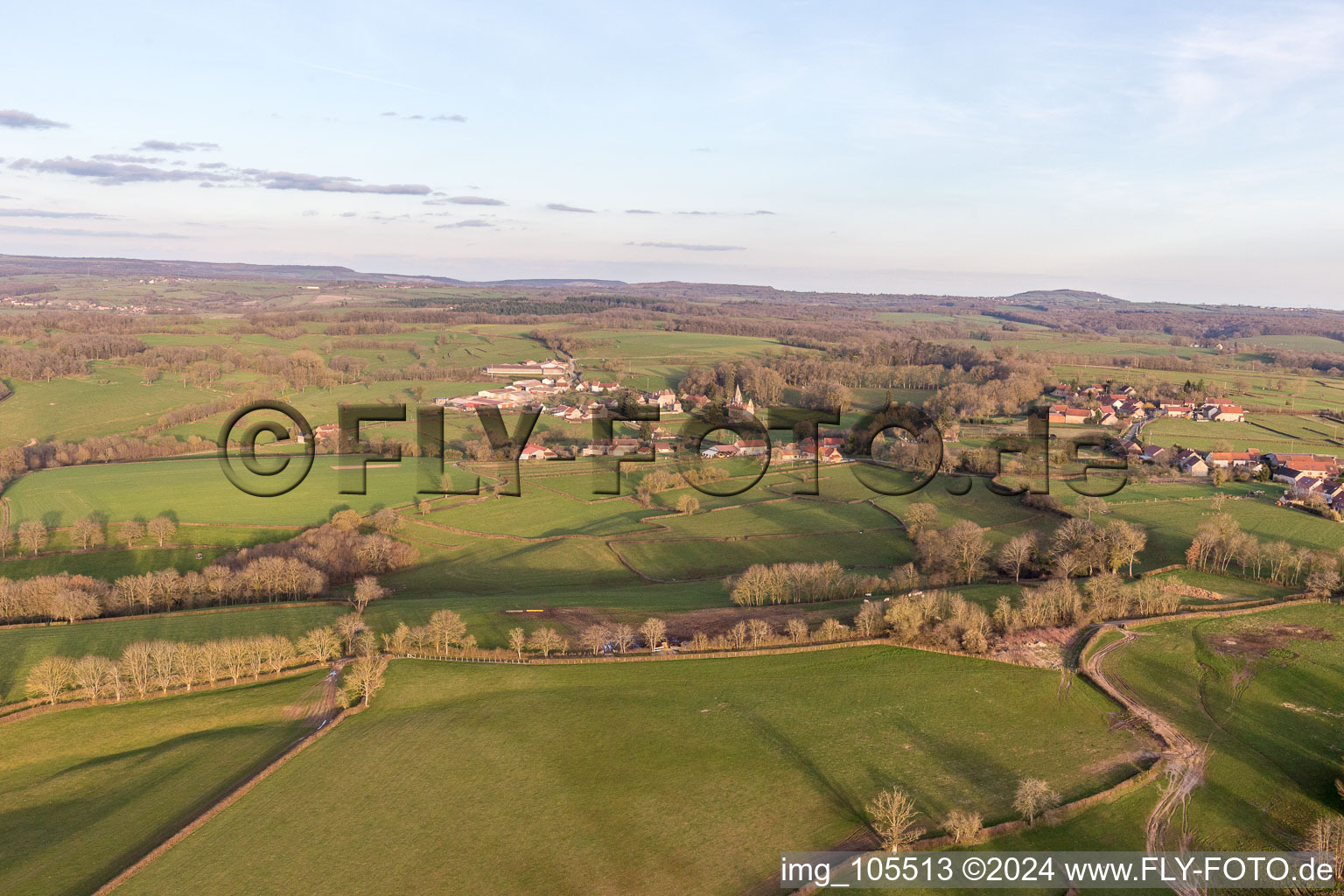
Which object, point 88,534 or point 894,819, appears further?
point 88,534

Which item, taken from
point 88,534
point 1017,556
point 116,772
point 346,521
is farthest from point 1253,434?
point 88,534

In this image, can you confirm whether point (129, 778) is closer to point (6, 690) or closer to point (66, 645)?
point (6, 690)

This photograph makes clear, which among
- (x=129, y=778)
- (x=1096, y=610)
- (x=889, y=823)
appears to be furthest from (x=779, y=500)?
(x=129, y=778)

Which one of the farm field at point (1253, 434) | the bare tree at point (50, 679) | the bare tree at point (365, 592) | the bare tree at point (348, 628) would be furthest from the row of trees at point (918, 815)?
the farm field at point (1253, 434)

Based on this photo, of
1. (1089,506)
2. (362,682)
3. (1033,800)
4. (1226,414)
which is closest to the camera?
(1033,800)

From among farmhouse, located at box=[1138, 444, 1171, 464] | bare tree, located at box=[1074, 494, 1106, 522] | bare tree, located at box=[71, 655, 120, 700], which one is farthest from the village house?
bare tree, located at box=[71, 655, 120, 700]

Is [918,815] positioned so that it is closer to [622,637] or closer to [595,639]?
[622,637]

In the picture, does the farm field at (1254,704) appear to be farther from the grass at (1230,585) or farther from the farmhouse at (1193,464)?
the farmhouse at (1193,464)
